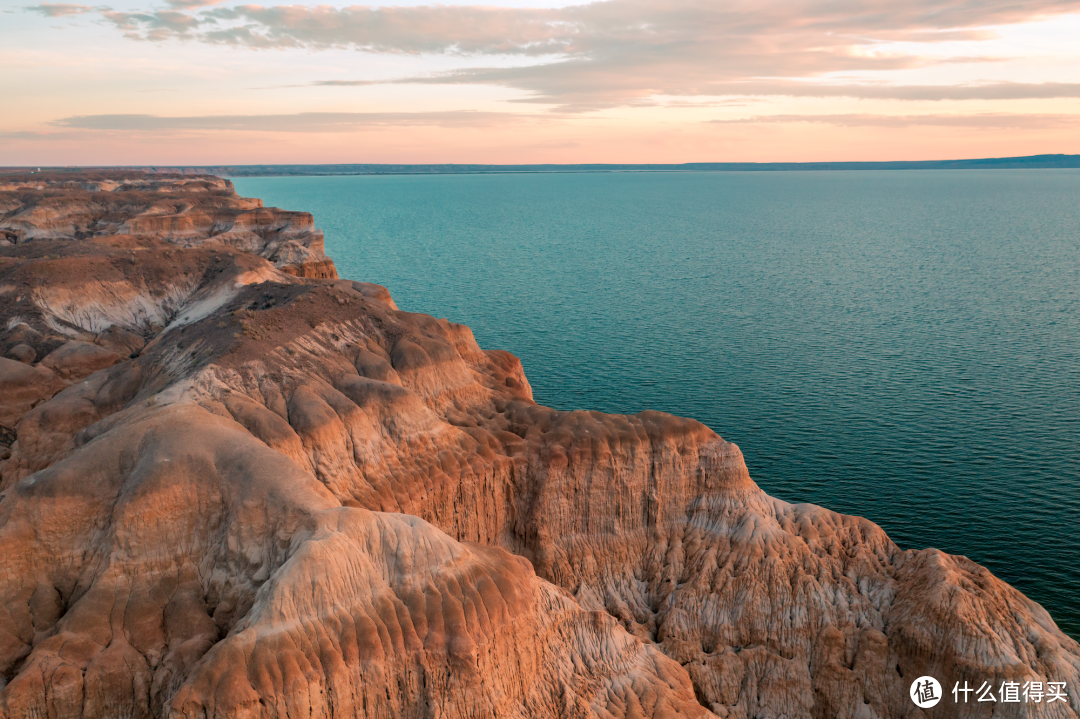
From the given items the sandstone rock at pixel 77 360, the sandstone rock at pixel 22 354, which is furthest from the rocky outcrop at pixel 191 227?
the sandstone rock at pixel 77 360

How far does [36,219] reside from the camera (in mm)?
120750

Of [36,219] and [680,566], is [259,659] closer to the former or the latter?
[680,566]

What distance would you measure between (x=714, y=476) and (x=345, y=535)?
80.2 feet

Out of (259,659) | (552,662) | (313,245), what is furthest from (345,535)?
(313,245)

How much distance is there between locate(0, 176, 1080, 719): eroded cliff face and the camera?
2594 cm

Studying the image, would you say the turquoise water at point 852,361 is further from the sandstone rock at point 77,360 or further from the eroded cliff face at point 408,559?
the sandstone rock at point 77,360

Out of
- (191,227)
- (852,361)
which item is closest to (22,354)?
(191,227)

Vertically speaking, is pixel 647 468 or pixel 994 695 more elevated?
pixel 647 468

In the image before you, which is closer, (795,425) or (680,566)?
(680,566)

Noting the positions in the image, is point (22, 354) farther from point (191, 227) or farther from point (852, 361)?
point (852, 361)

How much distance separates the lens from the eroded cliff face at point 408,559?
25938 mm

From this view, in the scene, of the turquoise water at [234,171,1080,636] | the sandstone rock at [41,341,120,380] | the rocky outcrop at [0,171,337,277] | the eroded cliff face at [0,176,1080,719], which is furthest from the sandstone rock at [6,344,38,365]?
the rocky outcrop at [0,171,337,277]

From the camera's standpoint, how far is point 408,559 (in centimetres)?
2814

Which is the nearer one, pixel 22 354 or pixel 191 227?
pixel 22 354
